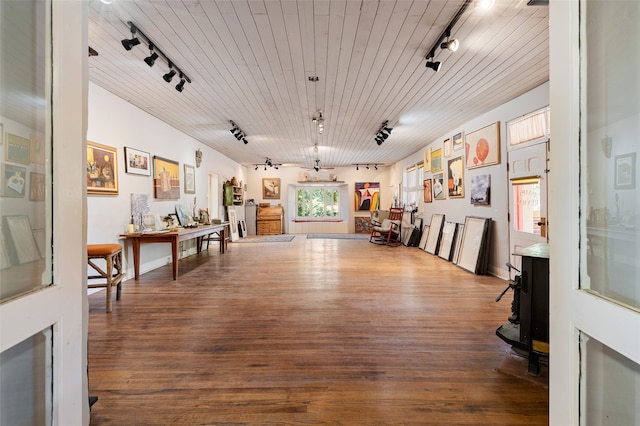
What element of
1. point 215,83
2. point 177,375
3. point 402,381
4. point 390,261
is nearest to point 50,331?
point 177,375

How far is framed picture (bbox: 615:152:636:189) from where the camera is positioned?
0.77m

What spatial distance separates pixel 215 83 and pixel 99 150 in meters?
1.80

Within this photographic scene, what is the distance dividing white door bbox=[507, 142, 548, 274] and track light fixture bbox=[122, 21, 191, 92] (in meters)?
4.54

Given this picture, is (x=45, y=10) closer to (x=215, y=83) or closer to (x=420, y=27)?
(x=420, y=27)

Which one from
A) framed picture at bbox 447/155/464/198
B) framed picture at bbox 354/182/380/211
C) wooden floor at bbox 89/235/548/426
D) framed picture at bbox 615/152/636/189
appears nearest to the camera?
framed picture at bbox 615/152/636/189

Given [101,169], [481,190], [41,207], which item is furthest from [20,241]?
[481,190]

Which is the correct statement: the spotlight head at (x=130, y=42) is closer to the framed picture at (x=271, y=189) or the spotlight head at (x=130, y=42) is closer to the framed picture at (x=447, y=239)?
the framed picture at (x=447, y=239)

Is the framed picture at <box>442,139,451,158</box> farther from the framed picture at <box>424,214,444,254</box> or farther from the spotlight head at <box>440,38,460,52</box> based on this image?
the spotlight head at <box>440,38,460,52</box>

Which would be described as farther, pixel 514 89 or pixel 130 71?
pixel 514 89

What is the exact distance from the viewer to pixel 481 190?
15.2 ft

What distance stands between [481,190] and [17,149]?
5337 mm

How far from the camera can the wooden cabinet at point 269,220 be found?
10.4 meters

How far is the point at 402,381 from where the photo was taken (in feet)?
5.72

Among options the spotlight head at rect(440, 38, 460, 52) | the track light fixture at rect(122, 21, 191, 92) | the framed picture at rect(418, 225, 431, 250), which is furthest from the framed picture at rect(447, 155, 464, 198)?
the track light fixture at rect(122, 21, 191, 92)
